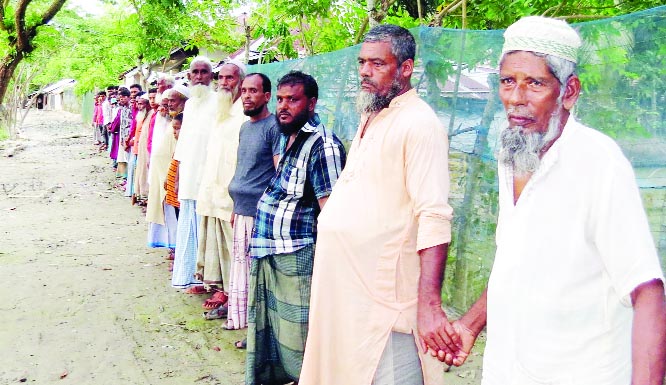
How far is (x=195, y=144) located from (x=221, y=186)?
680mm

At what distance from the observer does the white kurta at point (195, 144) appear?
5.25 metres

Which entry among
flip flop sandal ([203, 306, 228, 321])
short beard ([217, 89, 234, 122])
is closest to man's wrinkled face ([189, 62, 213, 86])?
short beard ([217, 89, 234, 122])

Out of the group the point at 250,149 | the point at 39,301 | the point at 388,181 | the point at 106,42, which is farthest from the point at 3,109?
the point at 388,181

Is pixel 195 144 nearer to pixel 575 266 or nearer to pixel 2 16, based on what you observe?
pixel 575 266

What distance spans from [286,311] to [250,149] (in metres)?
1.22

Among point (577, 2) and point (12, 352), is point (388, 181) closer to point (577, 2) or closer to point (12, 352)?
Result: point (577, 2)

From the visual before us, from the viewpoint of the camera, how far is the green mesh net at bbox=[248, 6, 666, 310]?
303cm

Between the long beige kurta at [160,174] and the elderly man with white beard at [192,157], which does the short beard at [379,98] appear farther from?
the long beige kurta at [160,174]

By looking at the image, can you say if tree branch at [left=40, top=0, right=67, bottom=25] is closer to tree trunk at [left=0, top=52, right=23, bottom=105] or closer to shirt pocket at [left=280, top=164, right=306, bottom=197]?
tree trunk at [left=0, top=52, right=23, bottom=105]

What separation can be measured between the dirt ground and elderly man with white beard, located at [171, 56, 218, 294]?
1.26 feet

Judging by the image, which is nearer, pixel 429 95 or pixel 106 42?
pixel 429 95

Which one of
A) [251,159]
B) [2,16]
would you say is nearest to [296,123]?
[251,159]

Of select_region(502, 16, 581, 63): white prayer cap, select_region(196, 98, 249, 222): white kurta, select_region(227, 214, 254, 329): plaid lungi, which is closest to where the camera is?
select_region(502, 16, 581, 63): white prayer cap

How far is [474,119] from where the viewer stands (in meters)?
4.20
